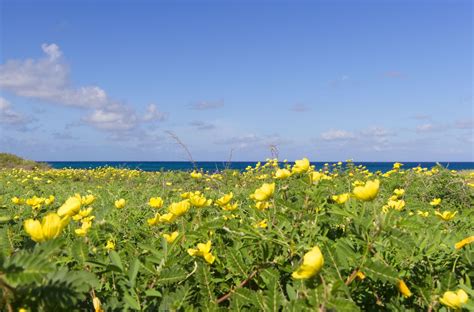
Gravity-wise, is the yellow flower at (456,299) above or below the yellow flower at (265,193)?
below

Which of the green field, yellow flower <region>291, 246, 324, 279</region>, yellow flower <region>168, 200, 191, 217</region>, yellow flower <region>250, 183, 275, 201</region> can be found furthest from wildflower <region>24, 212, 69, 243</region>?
yellow flower <region>250, 183, 275, 201</region>

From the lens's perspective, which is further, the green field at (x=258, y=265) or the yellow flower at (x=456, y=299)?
the yellow flower at (x=456, y=299)

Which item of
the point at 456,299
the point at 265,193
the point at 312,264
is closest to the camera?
the point at 312,264

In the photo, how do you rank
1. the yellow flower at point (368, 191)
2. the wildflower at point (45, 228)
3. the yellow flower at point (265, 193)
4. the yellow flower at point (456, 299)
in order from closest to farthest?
the wildflower at point (45, 228) < the yellow flower at point (456, 299) < the yellow flower at point (368, 191) < the yellow flower at point (265, 193)

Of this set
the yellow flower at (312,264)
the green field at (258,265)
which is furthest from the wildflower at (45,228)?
the yellow flower at (312,264)

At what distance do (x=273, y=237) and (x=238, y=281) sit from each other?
28cm

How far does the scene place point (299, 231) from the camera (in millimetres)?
2027

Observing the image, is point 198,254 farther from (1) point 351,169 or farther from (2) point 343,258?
(1) point 351,169

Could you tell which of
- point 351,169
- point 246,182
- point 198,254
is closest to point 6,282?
point 198,254

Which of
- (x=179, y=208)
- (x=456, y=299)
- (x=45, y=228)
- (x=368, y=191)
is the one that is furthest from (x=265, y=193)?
(x=45, y=228)

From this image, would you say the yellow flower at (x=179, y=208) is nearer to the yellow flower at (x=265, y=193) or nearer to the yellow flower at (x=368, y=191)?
the yellow flower at (x=265, y=193)

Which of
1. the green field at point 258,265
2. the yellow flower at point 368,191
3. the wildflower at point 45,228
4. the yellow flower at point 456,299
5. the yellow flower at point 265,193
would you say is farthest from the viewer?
the yellow flower at point 265,193

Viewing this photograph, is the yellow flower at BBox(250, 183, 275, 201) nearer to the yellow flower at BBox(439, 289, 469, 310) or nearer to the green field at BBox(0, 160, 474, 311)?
the green field at BBox(0, 160, 474, 311)

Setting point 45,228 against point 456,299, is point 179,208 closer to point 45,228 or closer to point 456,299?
point 45,228
